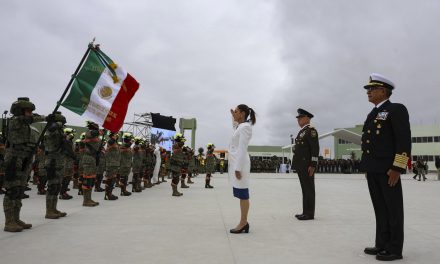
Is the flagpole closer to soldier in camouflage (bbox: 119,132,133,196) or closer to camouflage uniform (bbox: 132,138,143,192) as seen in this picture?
soldier in camouflage (bbox: 119,132,133,196)

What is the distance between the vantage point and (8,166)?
4.99 meters

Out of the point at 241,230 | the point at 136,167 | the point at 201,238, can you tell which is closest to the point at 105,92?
the point at 201,238

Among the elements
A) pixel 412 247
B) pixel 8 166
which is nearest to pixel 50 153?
pixel 8 166

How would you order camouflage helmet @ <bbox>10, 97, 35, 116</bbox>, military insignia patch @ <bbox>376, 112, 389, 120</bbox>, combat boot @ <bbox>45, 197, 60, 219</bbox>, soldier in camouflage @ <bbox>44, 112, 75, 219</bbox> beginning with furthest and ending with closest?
soldier in camouflage @ <bbox>44, 112, 75, 219</bbox>
combat boot @ <bbox>45, 197, 60, 219</bbox>
camouflage helmet @ <bbox>10, 97, 35, 116</bbox>
military insignia patch @ <bbox>376, 112, 389, 120</bbox>

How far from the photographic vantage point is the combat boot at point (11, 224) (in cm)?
482

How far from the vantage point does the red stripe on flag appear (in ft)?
19.8

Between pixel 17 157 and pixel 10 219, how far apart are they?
884 mm

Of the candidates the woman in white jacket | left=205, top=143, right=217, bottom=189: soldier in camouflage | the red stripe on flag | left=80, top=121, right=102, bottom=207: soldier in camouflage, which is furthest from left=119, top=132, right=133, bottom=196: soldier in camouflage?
the woman in white jacket

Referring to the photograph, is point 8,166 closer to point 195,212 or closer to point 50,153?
point 50,153

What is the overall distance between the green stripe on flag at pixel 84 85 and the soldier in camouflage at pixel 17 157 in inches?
21.2

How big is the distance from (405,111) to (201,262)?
2669 mm

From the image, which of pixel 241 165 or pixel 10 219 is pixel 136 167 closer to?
pixel 10 219

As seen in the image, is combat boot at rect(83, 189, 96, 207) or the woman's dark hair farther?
combat boot at rect(83, 189, 96, 207)

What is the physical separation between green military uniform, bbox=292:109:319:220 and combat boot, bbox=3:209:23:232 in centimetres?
444
